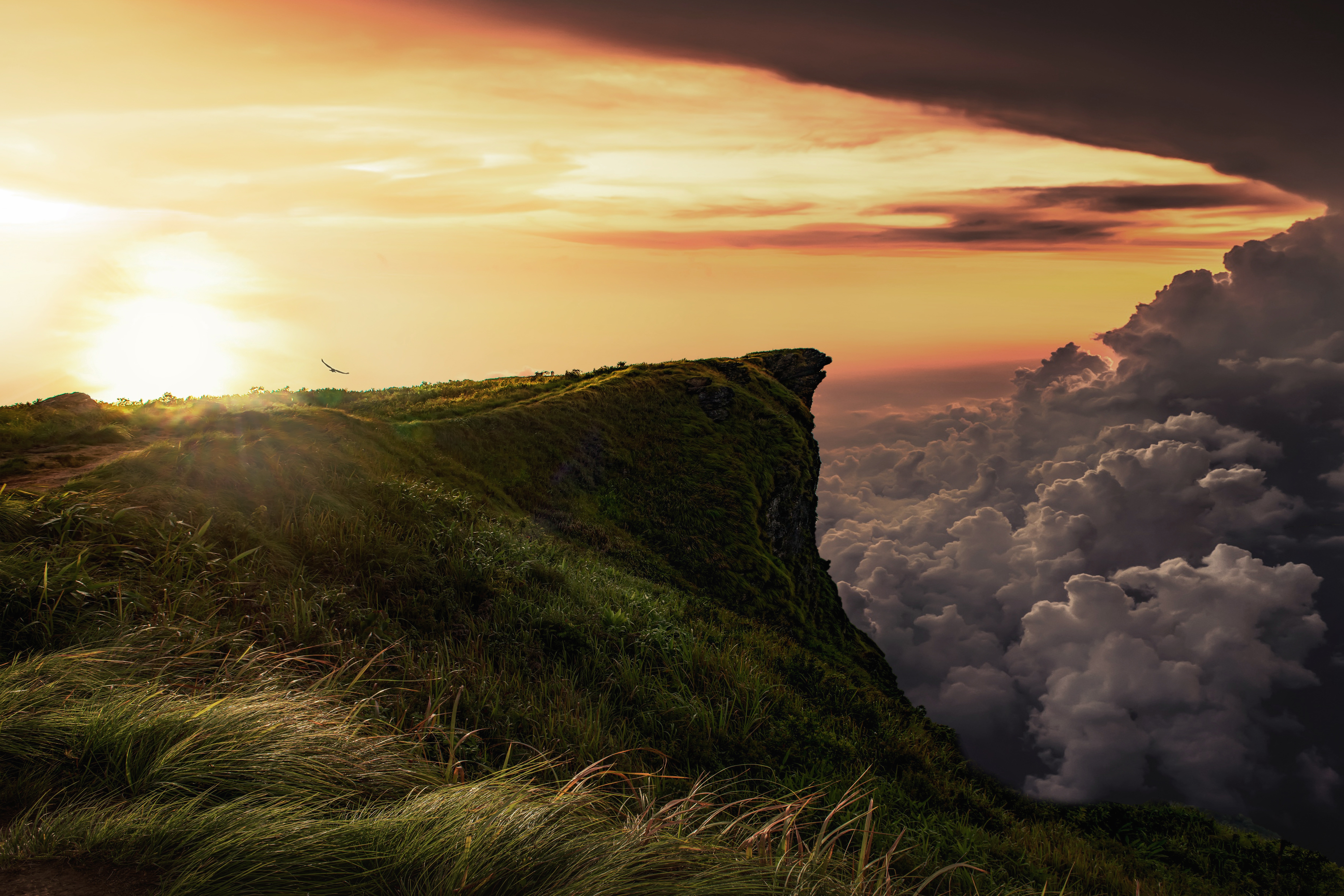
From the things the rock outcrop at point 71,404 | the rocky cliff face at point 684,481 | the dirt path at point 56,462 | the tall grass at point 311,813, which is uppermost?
the rock outcrop at point 71,404

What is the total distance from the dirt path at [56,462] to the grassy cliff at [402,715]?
0.26 feet

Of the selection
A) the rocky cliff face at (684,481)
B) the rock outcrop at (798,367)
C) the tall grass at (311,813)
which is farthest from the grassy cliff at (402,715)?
the rock outcrop at (798,367)

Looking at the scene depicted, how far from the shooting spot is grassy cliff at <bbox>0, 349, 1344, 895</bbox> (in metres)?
2.72

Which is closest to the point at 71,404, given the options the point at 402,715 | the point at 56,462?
the point at 56,462

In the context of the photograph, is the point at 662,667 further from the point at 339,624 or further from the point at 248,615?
the point at 248,615

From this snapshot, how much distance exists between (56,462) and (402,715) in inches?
350

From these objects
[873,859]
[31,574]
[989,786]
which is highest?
[31,574]

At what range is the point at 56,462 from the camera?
9.48 m

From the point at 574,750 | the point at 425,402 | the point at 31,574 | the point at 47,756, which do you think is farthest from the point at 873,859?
the point at 425,402

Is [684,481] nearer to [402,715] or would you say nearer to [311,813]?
[402,715]

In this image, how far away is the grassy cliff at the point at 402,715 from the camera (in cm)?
272

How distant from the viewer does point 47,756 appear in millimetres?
3123

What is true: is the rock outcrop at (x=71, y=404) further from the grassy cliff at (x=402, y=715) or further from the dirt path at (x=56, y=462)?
the dirt path at (x=56, y=462)

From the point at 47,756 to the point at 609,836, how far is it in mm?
2786
